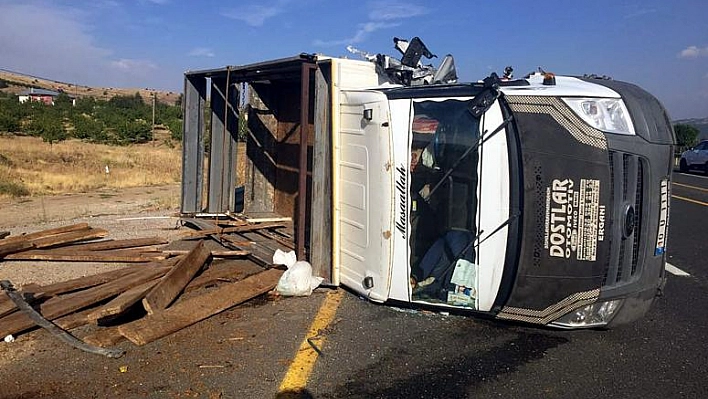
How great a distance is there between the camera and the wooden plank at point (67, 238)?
8.14 m

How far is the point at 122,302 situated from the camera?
5188 millimetres

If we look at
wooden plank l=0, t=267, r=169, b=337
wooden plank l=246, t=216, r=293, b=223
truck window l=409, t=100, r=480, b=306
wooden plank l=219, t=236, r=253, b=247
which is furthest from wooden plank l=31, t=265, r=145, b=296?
truck window l=409, t=100, r=480, b=306

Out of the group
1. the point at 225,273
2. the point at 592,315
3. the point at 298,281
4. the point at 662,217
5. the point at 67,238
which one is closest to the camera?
the point at 592,315

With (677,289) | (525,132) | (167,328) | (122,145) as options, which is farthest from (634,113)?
(122,145)

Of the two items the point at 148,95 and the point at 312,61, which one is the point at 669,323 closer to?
the point at 312,61

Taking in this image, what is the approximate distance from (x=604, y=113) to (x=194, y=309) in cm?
385

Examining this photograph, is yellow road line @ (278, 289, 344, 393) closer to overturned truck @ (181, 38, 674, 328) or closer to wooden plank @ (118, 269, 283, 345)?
overturned truck @ (181, 38, 674, 328)

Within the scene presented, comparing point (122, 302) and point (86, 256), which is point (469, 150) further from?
point (86, 256)

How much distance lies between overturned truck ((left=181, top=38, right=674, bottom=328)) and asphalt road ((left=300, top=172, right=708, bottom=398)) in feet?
0.70

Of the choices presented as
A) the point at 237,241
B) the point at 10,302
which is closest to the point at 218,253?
the point at 237,241

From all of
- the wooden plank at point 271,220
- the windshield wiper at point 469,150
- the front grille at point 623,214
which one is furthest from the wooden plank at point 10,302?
the front grille at point 623,214

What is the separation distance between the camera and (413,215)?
209 inches

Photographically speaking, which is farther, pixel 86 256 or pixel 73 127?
pixel 73 127

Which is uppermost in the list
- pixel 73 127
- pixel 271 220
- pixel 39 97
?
pixel 39 97
